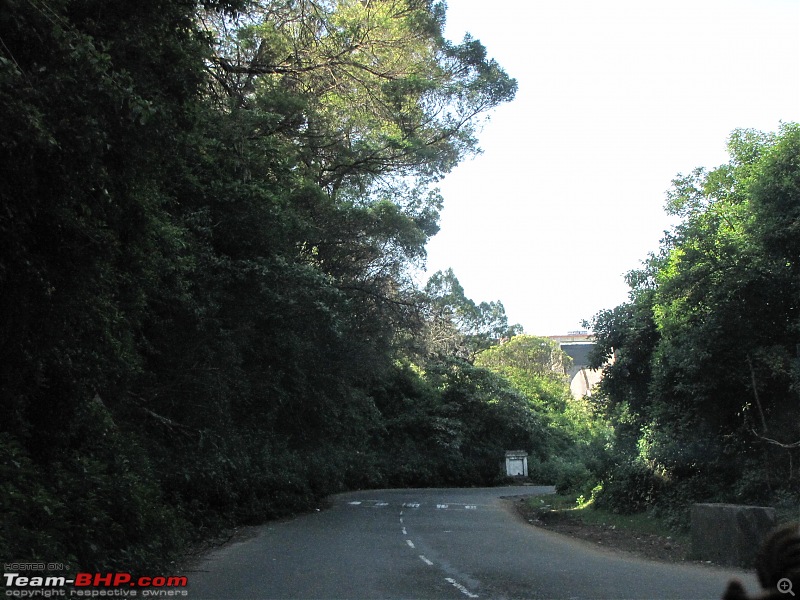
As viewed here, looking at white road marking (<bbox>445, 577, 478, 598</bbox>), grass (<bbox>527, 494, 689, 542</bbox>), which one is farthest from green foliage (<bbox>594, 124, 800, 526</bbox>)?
white road marking (<bbox>445, 577, 478, 598</bbox>)

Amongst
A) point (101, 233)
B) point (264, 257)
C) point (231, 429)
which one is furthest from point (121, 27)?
point (231, 429)

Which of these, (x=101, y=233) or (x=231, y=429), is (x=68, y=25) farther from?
(x=231, y=429)

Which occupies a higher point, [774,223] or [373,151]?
[373,151]

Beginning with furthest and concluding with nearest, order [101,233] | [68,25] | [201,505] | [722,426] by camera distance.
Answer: [201,505] → [722,426] → [101,233] → [68,25]

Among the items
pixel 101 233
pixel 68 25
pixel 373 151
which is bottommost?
pixel 101 233

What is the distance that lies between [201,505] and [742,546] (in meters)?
11.6

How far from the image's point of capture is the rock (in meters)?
11.2

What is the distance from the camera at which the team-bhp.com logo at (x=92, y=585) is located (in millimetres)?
7305

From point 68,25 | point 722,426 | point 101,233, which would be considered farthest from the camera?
point 722,426

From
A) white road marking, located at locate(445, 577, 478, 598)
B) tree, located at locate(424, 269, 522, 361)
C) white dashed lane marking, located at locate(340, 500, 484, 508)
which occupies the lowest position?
white road marking, located at locate(445, 577, 478, 598)

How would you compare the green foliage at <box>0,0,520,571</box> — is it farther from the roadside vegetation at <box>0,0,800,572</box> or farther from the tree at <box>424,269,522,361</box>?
the tree at <box>424,269,522,361</box>

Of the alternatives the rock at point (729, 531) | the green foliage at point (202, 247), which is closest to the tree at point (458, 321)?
the green foliage at point (202, 247)

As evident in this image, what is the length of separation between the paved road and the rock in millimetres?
479

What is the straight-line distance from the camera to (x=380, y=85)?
20.2 meters
